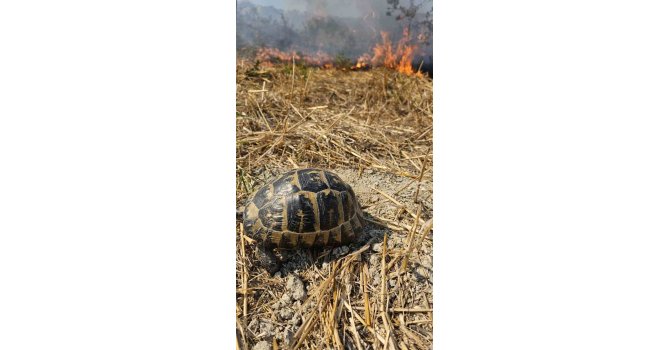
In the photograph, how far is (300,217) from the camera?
165 centimetres

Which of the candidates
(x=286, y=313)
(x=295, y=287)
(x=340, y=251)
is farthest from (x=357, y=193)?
(x=286, y=313)

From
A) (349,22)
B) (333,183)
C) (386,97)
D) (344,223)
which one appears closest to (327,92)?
(386,97)

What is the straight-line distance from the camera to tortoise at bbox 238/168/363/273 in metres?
1.65

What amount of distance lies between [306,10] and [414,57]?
1.88 ft

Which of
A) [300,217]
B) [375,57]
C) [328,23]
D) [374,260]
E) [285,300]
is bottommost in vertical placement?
[285,300]

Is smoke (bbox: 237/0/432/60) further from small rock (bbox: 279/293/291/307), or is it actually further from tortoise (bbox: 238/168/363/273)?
small rock (bbox: 279/293/291/307)

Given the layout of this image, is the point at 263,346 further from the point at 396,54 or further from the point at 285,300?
the point at 396,54

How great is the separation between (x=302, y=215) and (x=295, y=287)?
0.98ft

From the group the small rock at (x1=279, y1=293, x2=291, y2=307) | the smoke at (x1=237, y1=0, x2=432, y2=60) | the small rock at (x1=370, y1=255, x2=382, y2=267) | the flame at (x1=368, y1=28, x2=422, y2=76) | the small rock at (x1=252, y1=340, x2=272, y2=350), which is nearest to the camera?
the small rock at (x1=252, y1=340, x2=272, y2=350)

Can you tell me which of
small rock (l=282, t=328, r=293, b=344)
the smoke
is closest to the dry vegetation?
small rock (l=282, t=328, r=293, b=344)

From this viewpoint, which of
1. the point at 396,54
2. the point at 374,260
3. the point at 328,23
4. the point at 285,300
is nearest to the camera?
the point at 285,300

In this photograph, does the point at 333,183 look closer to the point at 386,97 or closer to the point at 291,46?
the point at 291,46

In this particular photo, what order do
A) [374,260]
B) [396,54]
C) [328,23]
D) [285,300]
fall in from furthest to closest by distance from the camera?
[396,54] → [328,23] → [374,260] → [285,300]

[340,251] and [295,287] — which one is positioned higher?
[340,251]
